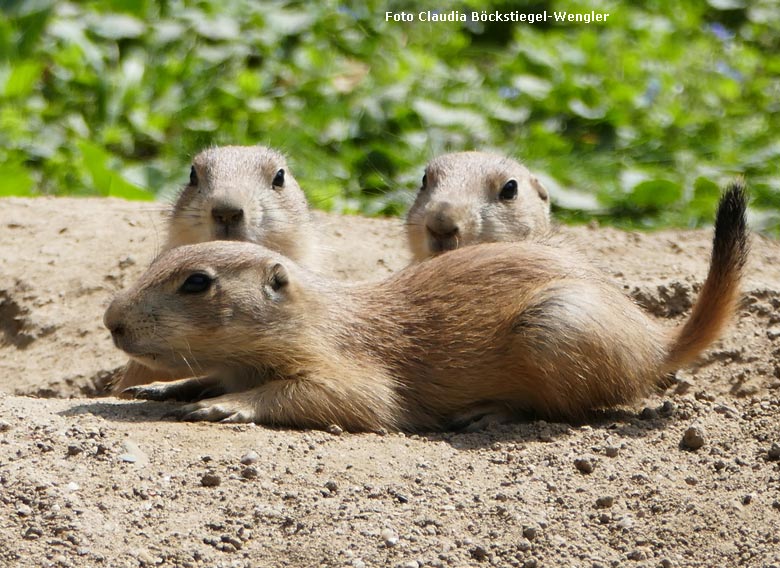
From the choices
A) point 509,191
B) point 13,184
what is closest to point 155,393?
point 509,191

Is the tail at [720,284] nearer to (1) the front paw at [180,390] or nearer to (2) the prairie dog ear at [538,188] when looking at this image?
(2) the prairie dog ear at [538,188]

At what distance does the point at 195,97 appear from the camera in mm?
10008

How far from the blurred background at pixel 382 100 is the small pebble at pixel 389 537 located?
175 inches

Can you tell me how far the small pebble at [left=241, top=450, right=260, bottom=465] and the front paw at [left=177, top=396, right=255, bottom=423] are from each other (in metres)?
0.46

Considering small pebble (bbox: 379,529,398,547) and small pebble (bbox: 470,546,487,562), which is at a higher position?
small pebble (bbox: 379,529,398,547)

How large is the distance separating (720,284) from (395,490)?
6.22 ft

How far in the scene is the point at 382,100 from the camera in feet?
32.6

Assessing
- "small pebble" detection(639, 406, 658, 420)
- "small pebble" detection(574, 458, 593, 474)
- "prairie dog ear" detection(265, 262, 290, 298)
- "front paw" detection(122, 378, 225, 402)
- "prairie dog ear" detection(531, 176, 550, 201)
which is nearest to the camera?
"small pebble" detection(574, 458, 593, 474)

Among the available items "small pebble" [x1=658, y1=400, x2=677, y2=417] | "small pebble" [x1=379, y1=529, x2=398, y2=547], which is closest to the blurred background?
"small pebble" [x1=658, y1=400, x2=677, y2=417]

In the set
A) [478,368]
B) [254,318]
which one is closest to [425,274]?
[478,368]

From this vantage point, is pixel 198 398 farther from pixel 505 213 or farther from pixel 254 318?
pixel 505 213

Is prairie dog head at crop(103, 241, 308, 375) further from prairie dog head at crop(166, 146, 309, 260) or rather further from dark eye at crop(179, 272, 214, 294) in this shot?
prairie dog head at crop(166, 146, 309, 260)

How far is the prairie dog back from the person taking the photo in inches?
244

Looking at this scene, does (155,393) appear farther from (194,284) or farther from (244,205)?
(244,205)
